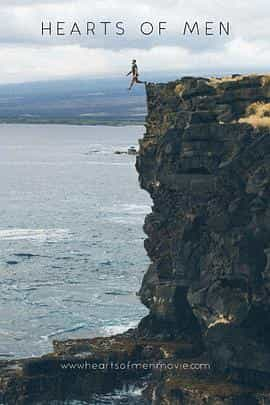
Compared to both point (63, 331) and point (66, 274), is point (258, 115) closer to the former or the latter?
point (63, 331)

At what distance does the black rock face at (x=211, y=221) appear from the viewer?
255 ft

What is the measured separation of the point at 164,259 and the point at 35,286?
34.4 meters

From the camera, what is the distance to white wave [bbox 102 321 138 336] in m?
101

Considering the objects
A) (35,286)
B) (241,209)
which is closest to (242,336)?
(241,209)

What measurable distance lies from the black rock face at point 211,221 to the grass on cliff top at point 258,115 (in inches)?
21.2

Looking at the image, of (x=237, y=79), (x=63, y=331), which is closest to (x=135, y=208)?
(x=63, y=331)

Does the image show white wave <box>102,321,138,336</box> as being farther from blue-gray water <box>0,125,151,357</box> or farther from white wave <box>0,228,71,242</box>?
white wave <box>0,228,71,242</box>

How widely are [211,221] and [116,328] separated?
Result: 2596 cm

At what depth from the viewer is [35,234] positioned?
160875 millimetres

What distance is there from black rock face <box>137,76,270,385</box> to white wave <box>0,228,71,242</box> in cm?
6407

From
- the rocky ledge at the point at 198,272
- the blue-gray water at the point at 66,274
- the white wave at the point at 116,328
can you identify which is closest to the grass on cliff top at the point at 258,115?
the rocky ledge at the point at 198,272

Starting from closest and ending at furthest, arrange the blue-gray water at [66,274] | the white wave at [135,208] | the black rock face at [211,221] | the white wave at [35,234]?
the black rock face at [211,221] < the blue-gray water at [66,274] < the white wave at [35,234] < the white wave at [135,208]

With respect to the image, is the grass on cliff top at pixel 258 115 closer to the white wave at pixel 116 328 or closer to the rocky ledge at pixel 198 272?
the rocky ledge at pixel 198 272

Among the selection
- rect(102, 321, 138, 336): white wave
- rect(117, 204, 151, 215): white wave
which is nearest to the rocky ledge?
rect(102, 321, 138, 336): white wave
